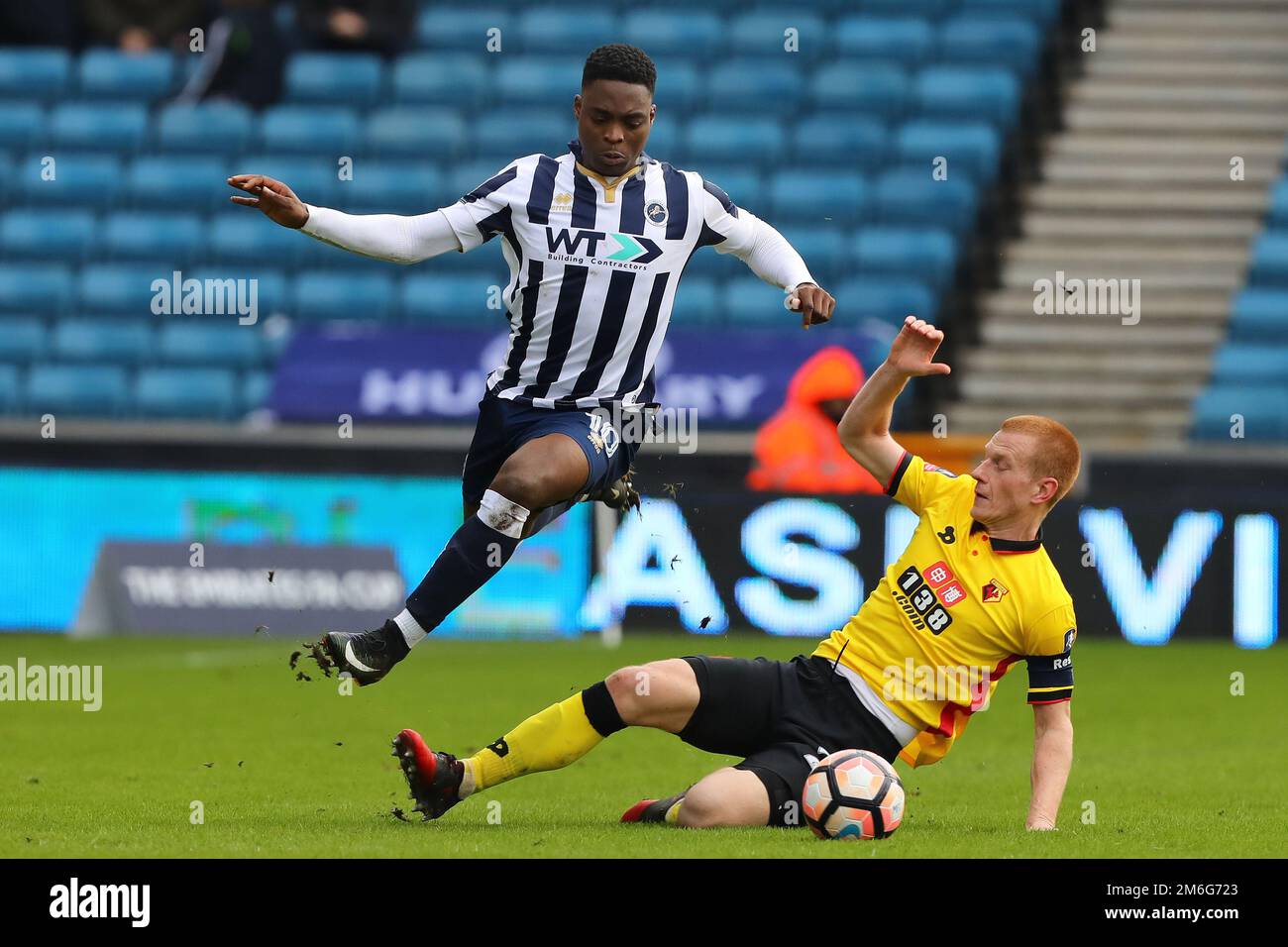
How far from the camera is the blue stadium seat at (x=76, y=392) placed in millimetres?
15508

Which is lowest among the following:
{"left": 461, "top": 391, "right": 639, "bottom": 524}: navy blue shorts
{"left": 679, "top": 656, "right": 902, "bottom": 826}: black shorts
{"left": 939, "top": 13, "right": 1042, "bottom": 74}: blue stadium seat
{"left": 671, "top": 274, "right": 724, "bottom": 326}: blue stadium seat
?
{"left": 679, "top": 656, "right": 902, "bottom": 826}: black shorts

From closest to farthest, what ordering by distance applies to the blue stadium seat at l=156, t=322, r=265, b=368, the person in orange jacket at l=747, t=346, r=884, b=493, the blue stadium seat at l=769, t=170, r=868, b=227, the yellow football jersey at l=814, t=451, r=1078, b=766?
the yellow football jersey at l=814, t=451, r=1078, b=766
the person in orange jacket at l=747, t=346, r=884, b=493
the blue stadium seat at l=156, t=322, r=265, b=368
the blue stadium seat at l=769, t=170, r=868, b=227

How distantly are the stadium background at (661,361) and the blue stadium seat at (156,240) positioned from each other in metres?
0.03

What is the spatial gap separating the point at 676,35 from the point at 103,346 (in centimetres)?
588

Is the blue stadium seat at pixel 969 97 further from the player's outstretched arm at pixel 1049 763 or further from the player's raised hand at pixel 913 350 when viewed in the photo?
the player's outstretched arm at pixel 1049 763

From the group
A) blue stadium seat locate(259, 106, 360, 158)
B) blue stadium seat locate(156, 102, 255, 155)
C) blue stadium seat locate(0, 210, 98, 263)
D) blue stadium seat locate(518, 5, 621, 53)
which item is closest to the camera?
blue stadium seat locate(0, 210, 98, 263)

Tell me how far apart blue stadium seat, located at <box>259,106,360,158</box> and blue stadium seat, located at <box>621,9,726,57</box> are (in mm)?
2667

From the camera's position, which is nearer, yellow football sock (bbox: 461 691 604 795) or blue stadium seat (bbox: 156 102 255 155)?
yellow football sock (bbox: 461 691 604 795)

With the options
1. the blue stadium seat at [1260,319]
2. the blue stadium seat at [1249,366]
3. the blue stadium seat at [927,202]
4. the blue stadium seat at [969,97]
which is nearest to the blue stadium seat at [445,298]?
the blue stadium seat at [927,202]

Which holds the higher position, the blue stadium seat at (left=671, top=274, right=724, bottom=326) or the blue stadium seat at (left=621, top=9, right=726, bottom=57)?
the blue stadium seat at (left=621, top=9, right=726, bottom=57)

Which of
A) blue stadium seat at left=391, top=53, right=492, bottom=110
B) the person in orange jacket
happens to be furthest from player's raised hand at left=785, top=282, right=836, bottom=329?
blue stadium seat at left=391, top=53, right=492, bottom=110

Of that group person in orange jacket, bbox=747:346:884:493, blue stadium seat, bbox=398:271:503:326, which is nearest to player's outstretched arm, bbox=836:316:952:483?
person in orange jacket, bbox=747:346:884:493

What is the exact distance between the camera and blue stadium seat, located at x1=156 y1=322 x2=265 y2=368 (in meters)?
15.9

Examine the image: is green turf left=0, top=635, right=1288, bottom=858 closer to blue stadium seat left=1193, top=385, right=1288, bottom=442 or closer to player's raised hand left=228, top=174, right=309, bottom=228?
player's raised hand left=228, top=174, right=309, bottom=228
